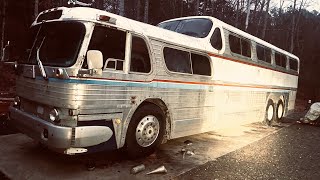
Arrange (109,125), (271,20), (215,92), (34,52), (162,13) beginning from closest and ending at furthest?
(109,125)
(34,52)
(215,92)
(162,13)
(271,20)

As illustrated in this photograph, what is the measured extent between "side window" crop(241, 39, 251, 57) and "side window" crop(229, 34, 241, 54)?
34cm

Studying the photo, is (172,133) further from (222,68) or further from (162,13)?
(162,13)

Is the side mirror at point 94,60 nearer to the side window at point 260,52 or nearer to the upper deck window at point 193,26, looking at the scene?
the upper deck window at point 193,26

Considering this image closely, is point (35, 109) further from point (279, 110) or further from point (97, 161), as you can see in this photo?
point (279, 110)

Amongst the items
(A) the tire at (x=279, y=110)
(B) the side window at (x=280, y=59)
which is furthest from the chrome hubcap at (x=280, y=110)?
(B) the side window at (x=280, y=59)

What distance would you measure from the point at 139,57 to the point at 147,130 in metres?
1.54

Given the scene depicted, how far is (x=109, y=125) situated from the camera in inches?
206

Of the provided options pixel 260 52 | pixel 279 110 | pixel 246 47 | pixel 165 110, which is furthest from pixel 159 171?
pixel 279 110

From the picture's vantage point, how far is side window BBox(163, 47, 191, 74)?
6.41m

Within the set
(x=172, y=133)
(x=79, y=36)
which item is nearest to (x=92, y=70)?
(x=79, y=36)

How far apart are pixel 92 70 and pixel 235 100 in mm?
5584

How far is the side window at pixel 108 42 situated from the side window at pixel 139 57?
0.91ft

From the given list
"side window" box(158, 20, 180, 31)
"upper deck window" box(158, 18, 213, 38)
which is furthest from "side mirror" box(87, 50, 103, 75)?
"side window" box(158, 20, 180, 31)

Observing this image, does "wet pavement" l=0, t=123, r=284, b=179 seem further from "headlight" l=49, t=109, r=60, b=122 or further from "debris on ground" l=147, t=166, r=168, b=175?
"headlight" l=49, t=109, r=60, b=122
